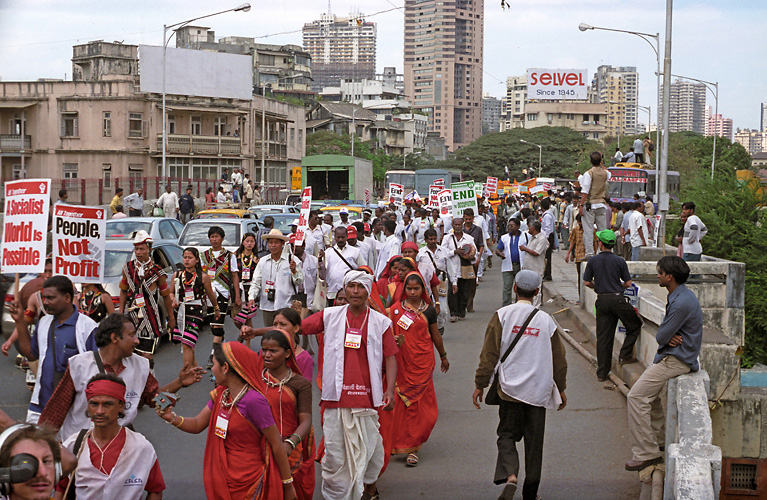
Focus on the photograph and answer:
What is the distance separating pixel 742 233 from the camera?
22172 mm

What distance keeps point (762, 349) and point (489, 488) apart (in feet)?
41.5

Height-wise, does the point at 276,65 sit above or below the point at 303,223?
above

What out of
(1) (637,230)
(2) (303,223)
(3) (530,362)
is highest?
(2) (303,223)

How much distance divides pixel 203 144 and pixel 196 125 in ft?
6.42

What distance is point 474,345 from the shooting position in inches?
550

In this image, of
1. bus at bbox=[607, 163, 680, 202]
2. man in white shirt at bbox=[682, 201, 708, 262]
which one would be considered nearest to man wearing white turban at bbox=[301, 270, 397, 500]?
man in white shirt at bbox=[682, 201, 708, 262]

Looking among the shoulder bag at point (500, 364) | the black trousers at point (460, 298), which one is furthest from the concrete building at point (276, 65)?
the shoulder bag at point (500, 364)

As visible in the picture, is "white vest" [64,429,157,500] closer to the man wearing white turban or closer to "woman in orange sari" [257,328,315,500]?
"woman in orange sari" [257,328,315,500]

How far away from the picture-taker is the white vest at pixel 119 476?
4.48 meters

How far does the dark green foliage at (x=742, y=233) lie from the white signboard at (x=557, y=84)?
118m

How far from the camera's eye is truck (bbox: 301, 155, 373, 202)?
41.9m

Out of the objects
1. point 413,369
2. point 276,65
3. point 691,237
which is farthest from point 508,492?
point 276,65

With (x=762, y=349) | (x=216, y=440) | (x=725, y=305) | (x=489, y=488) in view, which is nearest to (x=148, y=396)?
(x=216, y=440)

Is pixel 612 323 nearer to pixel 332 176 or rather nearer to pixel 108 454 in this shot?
pixel 108 454
